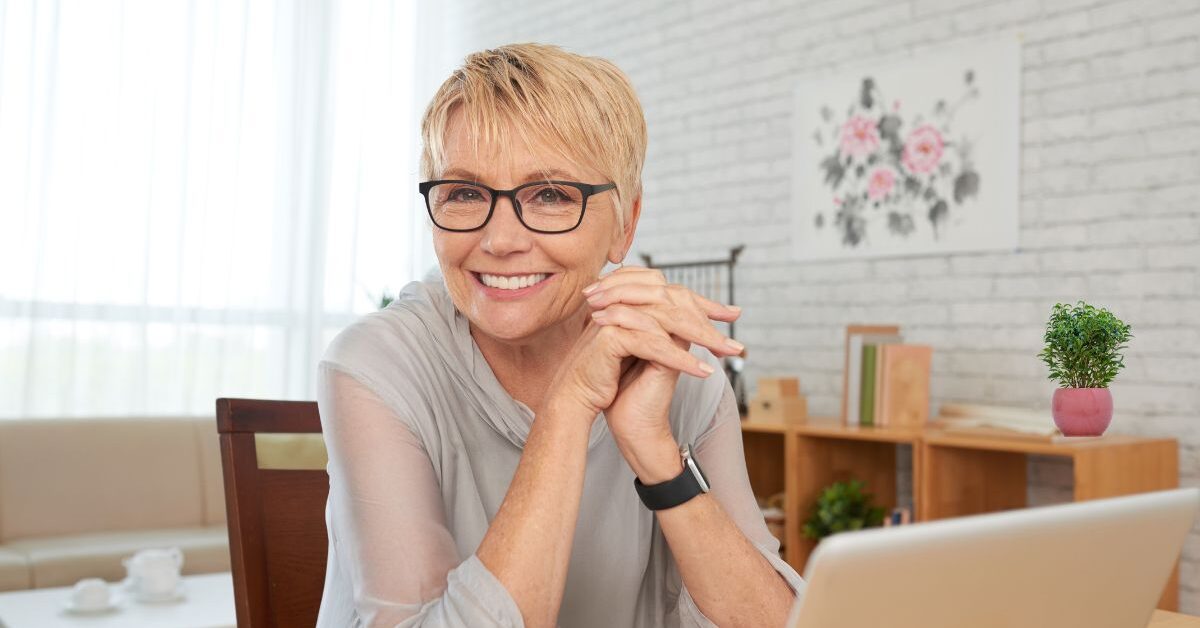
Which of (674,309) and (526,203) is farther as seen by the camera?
(526,203)

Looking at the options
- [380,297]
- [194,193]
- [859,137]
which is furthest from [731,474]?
[380,297]

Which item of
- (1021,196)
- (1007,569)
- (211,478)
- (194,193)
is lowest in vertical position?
(211,478)

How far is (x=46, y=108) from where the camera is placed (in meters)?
4.91

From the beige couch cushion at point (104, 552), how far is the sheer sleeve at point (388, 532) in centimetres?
275

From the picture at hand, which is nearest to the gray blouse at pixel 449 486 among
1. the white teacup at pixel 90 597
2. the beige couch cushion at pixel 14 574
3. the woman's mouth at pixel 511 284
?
the woman's mouth at pixel 511 284

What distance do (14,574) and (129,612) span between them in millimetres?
1056

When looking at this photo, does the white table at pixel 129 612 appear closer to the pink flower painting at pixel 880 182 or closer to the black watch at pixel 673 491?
the black watch at pixel 673 491

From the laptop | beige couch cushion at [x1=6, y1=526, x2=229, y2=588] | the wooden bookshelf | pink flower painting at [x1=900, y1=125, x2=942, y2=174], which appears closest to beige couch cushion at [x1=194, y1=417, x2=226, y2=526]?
beige couch cushion at [x1=6, y1=526, x2=229, y2=588]

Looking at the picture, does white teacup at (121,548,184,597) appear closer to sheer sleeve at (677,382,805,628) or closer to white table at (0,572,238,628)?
white table at (0,572,238,628)

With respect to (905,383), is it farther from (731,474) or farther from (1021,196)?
(731,474)

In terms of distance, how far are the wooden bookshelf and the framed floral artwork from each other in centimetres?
72

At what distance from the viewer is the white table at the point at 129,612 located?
288cm

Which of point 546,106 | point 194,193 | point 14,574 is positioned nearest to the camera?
point 546,106

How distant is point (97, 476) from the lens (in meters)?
4.50
